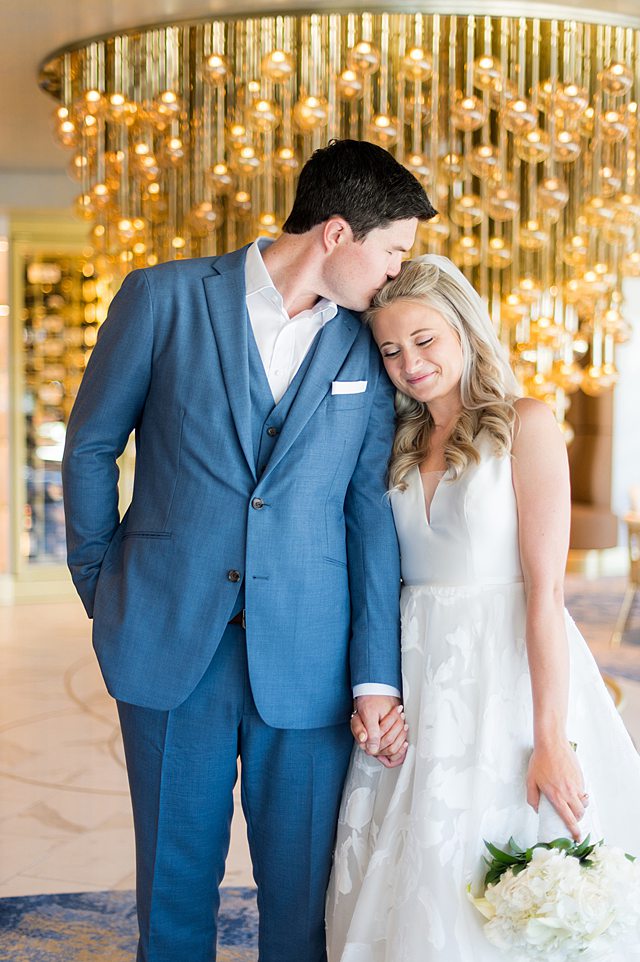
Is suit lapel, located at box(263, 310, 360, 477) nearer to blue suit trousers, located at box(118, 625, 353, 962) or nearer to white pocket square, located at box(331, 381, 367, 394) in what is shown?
white pocket square, located at box(331, 381, 367, 394)

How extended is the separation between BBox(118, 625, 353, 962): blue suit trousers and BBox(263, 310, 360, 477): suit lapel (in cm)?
36

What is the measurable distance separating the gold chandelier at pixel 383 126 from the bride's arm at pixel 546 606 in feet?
7.99

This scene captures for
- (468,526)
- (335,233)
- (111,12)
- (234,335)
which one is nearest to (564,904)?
(468,526)

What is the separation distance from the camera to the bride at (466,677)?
184 centimetres

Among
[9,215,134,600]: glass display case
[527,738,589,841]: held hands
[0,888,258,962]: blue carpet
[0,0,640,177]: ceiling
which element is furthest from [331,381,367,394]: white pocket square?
[9,215,134,600]: glass display case

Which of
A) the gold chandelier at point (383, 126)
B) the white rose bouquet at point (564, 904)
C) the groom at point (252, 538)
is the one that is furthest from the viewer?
the gold chandelier at point (383, 126)

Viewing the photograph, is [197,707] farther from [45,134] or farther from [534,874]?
[45,134]

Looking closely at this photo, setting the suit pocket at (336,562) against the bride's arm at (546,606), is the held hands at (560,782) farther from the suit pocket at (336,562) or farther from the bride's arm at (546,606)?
the suit pocket at (336,562)

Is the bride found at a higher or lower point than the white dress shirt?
lower

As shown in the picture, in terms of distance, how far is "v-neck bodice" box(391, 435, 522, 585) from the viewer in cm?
193

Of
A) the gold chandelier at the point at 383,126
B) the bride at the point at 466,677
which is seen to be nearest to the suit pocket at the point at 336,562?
the bride at the point at 466,677

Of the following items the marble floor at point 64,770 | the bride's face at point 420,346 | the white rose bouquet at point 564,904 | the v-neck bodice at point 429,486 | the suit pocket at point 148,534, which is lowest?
the marble floor at point 64,770

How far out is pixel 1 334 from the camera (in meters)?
8.10

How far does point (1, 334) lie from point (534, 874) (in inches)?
283
